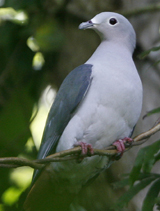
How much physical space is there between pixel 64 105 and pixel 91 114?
0.21 metres

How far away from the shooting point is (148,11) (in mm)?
2951

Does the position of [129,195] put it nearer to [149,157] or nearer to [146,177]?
[146,177]

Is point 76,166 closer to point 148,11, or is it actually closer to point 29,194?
point 29,194

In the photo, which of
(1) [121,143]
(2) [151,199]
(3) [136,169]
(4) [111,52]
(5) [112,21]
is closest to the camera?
(3) [136,169]

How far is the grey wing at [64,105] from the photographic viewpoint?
6.45ft

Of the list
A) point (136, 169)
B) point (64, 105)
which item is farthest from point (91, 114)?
point (136, 169)

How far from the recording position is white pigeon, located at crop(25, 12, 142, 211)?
1906 mm

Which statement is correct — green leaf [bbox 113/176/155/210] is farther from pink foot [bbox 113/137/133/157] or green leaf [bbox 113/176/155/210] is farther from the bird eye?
the bird eye

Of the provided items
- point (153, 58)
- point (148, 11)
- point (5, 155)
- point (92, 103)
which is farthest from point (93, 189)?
point (5, 155)

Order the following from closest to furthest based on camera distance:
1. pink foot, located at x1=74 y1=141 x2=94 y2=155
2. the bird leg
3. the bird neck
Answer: pink foot, located at x1=74 y1=141 x2=94 y2=155, the bird leg, the bird neck

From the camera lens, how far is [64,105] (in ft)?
6.68

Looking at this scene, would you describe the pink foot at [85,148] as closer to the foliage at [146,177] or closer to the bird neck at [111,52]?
the foliage at [146,177]

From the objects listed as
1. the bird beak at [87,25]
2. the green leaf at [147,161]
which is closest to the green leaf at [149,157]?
the green leaf at [147,161]

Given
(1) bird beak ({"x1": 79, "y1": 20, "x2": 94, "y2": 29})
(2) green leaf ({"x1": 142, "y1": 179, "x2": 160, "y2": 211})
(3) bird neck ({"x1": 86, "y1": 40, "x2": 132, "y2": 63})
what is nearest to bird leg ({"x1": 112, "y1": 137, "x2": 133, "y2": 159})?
(2) green leaf ({"x1": 142, "y1": 179, "x2": 160, "y2": 211})
